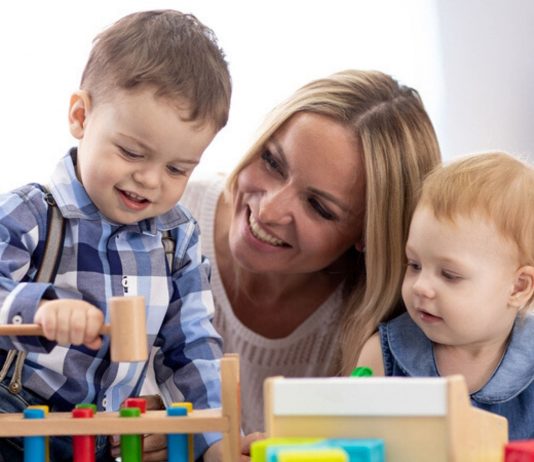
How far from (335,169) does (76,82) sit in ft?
2.88

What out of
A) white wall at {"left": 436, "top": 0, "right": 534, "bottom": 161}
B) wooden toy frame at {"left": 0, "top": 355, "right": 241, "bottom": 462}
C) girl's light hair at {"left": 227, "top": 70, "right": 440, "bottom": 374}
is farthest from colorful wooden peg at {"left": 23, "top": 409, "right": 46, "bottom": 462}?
white wall at {"left": 436, "top": 0, "right": 534, "bottom": 161}

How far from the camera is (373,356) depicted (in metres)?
1.66

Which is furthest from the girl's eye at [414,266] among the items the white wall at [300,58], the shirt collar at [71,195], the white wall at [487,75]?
the white wall at [487,75]

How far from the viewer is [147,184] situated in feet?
4.65

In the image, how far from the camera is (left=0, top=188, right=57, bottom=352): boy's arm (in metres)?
1.24

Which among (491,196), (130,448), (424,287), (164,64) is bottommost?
(130,448)

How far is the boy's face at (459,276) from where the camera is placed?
4.91ft

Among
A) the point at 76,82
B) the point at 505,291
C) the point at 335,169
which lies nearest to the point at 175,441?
the point at 505,291

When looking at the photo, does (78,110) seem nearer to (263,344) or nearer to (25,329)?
(25,329)

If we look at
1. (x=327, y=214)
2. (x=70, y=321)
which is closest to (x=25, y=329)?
(x=70, y=321)

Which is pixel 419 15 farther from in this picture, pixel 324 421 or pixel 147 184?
pixel 324 421

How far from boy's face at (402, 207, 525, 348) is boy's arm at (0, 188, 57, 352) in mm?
526

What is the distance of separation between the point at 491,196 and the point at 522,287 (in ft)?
0.47

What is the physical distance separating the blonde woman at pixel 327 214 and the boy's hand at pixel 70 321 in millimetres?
663
